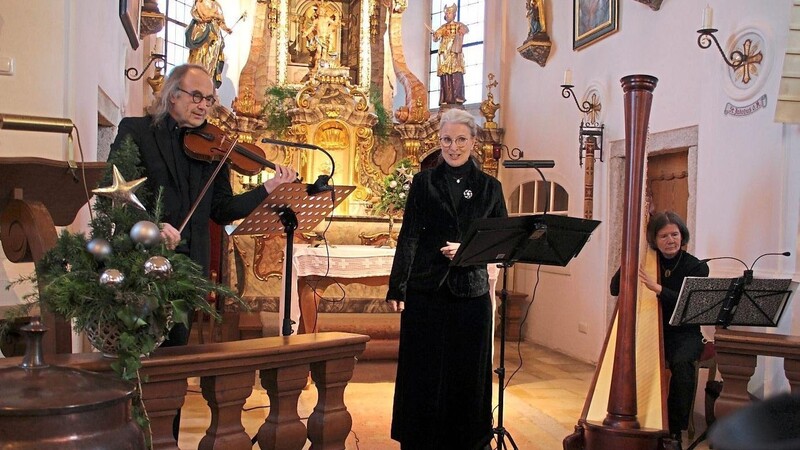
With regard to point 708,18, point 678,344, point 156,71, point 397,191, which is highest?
point 156,71

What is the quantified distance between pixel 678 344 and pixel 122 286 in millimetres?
3554

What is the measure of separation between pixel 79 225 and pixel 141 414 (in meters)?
3.63

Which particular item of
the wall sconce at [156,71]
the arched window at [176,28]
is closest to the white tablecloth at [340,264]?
the wall sconce at [156,71]

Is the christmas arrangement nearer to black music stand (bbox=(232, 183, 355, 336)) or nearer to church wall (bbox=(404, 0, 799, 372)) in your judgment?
church wall (bbox=(404, 0, 799, 372))

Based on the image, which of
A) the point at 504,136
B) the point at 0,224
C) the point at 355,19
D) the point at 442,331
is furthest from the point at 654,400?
Answer: the point at 355,19

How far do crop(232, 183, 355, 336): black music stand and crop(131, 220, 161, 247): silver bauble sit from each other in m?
1.44

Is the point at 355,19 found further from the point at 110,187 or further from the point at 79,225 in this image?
the point at 110,187

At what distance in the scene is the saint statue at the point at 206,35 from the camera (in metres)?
9.89

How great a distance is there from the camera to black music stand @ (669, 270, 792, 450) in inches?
162

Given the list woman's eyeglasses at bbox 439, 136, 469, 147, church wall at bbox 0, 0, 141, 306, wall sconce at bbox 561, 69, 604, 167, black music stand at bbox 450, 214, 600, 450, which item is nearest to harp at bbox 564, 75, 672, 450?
black music stand at bbox 450, 214, 600, 450

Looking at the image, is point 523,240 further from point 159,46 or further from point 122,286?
point 159,46

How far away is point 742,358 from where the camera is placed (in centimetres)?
307

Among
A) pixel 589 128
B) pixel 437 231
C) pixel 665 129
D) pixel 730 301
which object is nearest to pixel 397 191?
pixel 589 128

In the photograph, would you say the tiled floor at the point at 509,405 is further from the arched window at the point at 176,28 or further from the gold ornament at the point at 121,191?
the arched window at the point at 176,28
